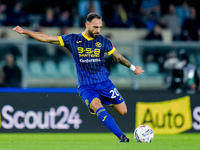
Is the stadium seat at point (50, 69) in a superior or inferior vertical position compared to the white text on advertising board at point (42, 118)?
superior

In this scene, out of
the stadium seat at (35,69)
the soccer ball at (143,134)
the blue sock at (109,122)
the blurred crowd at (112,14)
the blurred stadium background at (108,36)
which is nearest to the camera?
the blue sock at (109,122)

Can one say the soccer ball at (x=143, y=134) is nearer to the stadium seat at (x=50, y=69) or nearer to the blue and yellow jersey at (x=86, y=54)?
the blue and yellow jersey at (x=86, y=54)

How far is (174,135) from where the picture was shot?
12.8 metres

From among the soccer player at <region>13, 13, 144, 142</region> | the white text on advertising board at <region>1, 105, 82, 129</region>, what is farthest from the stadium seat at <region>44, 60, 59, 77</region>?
the soccer player at <region>13, 13, 144, 142</region>

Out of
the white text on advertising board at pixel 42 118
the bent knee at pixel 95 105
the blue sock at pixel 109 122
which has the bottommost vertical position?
the white text on advertising board at pixel 42 118

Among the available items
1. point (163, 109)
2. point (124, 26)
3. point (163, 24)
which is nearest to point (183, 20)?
point (163, 24)

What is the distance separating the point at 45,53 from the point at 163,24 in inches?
174

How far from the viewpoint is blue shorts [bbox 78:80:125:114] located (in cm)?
953

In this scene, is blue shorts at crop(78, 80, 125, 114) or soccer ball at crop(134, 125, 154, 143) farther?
blue shorts at crop(78, 80, 125, 114)

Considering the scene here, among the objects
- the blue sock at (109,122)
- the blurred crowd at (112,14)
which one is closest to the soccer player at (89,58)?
the blue sock at (109,122)

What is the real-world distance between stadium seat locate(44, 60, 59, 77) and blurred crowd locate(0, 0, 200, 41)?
1579 mm

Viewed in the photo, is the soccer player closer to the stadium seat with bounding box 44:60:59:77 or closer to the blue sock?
the blue sock

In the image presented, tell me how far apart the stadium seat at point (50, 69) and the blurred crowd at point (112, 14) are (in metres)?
1.58

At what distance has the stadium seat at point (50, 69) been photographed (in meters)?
14.0
